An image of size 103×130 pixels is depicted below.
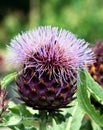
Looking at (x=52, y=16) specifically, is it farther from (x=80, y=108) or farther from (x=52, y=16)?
(x=80, y=108)

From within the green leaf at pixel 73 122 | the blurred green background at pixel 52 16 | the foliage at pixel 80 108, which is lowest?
the green leaf at pixel 73 122

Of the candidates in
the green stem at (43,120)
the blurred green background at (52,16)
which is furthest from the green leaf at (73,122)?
the blurred green background at (52,16)

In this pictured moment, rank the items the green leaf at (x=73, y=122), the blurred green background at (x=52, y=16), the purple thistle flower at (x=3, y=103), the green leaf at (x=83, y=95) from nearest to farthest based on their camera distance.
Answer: the green leaf at (x=83, y=95), the purple thistle flower at (x=3, y=103), the green leaf at (x=73, y=122), the blurred green background at (x=52, y=16)

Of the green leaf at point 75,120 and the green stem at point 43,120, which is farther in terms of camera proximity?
the green leaf at point 75,120

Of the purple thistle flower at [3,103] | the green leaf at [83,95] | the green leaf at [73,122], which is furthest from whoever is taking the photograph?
the green leaf at [73,122]

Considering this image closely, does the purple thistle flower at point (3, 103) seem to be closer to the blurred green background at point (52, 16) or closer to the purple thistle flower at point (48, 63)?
the purple thistle flower at point (48, 63)

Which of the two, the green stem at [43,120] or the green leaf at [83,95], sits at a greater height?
the green leaf at [83,95]

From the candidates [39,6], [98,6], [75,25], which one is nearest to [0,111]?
[75,25]
